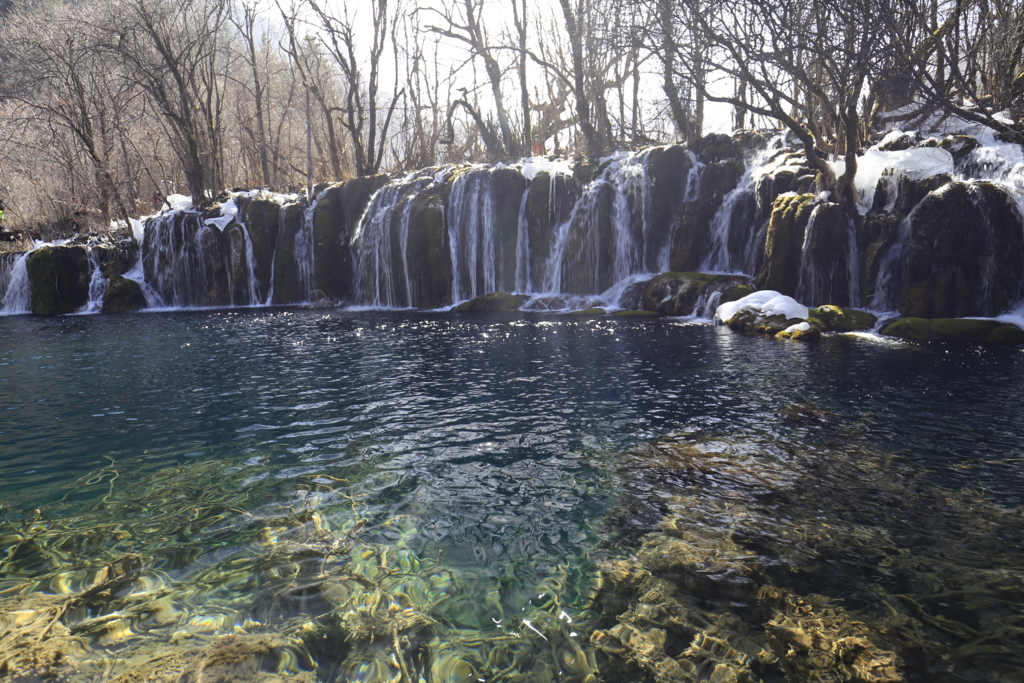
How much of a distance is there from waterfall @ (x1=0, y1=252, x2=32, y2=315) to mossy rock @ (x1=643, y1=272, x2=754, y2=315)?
88.5 ft

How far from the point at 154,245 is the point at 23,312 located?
6128mm

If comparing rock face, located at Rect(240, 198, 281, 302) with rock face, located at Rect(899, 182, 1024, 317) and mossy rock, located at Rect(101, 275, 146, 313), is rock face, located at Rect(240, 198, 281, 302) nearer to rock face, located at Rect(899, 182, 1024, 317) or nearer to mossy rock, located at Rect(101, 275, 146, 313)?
mossy rock, located at Rect(101, 275, 146, 313)

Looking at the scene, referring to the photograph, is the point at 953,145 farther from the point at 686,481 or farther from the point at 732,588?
the point at 732,588

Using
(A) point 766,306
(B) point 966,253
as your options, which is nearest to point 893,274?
(B) point 966,253

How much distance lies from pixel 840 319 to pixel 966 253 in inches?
110

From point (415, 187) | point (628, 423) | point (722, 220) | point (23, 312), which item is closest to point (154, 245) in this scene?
point (23, 312)

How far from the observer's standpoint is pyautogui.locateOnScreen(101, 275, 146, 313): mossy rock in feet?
81.6

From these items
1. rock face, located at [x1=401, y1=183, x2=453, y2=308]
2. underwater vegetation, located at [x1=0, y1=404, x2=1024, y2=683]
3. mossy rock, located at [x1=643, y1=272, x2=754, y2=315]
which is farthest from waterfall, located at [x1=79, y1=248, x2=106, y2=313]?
underwater vegetation, located at [x1=0, y1=404, x2=1024, y2=683]

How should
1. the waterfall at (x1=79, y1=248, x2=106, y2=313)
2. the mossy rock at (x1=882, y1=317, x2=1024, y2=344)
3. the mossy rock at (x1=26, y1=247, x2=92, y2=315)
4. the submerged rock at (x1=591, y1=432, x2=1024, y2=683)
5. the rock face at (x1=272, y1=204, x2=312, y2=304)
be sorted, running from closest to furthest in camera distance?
the submerged rock at (x1=591, y1=432, x2=1024, y2=683) < the mossy rock at (x1=882, y1=317, x2=1024, y2=344) < the mossy rock at (x1=26, y1=247, x2=92, y2=315) < the waterfall at (x1=79, y1=248, x2=106, y2=313) < the rock face at (x1=272, y1=204, x2=312, y2=304)

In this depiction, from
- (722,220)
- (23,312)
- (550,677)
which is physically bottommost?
(550,677)

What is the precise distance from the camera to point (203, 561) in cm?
401

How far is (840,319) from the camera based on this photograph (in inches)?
536

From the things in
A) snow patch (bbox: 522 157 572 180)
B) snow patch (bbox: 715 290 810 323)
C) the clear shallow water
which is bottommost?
the clear shallow water

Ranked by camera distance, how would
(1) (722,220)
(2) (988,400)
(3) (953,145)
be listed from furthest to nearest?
(1) (722,220), (3) (953,145), (2) (988,400)
